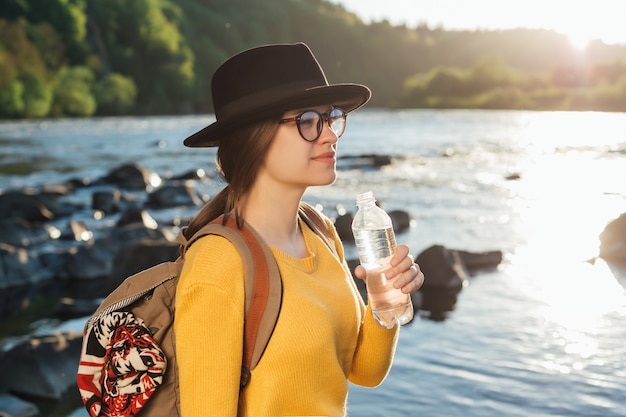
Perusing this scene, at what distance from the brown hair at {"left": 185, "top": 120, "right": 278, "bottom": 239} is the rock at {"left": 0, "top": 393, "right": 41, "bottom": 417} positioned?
3506mm

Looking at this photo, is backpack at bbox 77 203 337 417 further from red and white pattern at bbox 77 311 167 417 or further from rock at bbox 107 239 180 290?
rock at bbox 107 239 180 290

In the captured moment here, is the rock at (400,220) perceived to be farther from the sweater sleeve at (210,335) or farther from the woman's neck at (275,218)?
the sweater sleeve at (210,335)

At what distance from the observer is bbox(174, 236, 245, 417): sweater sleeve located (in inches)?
77.9

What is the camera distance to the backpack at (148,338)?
199 centimetres

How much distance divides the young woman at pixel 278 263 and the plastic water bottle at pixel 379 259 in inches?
2.1

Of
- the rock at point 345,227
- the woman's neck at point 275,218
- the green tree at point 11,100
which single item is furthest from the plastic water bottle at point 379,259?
the green tree at point 11,100

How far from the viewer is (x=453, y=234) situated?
1202 cm

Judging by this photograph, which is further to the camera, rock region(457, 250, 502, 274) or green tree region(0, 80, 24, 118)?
green tree region(0, 80, 24, 118)

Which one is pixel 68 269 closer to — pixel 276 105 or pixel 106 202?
pixel 106 202

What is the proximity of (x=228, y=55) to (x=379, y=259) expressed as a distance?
10217 centimetres

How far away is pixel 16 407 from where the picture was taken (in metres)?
5.22

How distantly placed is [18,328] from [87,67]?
78.2 m

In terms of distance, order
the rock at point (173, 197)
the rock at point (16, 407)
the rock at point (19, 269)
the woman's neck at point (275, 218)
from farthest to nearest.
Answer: the rock at point (173, 197), the rock at point (19, 269), the rock at point (16, 407), the woman's neck at point (275, 218)

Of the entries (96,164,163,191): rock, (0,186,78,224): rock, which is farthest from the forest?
(0,186,78,224): rock
